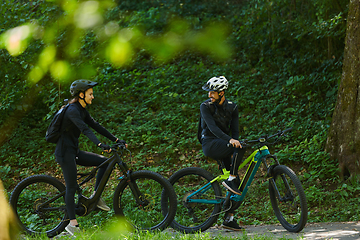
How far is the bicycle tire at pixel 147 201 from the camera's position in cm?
512

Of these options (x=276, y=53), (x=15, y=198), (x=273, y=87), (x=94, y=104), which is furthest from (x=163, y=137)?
(x=276, y=53)

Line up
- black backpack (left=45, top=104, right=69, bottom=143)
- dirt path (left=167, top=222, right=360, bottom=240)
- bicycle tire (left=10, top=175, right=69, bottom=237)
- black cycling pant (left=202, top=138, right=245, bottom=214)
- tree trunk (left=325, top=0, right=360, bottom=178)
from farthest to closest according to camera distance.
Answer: tree trunk (left=325, top=0, right=360, bottom=178)
bicycle tire (left=10, top=175, right=69, bottom=237)
black cycling pant (left=202, top=138, right=245, bottom=214)
black backpack (left=45, top=104, right=69, bottom=143)
dirt path (left=167, top=222, right=360, bottom=240)

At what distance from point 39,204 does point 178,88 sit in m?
7.07

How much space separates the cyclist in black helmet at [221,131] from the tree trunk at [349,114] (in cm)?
250

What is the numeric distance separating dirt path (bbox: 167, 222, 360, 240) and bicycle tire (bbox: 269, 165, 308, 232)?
14 centimetres

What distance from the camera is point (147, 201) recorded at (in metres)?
5.20

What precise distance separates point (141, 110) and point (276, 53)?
5025 mm

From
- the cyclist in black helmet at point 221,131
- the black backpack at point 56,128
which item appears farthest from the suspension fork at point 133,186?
the cyclist in black helmet at point 221,131

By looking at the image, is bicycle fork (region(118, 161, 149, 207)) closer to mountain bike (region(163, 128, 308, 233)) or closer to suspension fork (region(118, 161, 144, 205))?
suspension fork (region(118, 161, 144, 205))

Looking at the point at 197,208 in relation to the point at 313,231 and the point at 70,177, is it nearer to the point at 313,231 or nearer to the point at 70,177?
the point at 313,231

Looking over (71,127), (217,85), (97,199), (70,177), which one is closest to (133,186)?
(97,199)

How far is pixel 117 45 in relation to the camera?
12.9 meters

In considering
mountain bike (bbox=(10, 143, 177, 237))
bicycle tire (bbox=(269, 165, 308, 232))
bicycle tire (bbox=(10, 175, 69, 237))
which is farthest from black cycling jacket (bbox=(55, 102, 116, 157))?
bicycle tire (bbox=(269, 165, 308, 232))

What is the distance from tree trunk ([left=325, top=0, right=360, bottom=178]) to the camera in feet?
21.7
